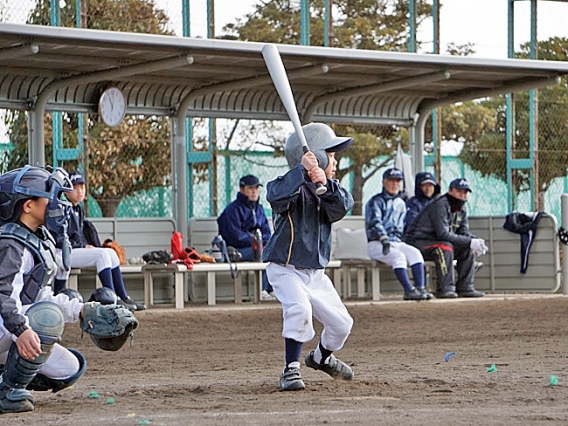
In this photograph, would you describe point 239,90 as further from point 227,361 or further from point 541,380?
point 541,380

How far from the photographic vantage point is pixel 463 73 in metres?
16.1

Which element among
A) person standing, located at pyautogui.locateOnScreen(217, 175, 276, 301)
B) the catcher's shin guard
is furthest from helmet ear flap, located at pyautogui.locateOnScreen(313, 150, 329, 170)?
person standing, located at pyautogui.locateOnScreen(217, 175, 276, 301)

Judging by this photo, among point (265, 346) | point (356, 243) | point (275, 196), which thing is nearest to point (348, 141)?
point (275, 196)

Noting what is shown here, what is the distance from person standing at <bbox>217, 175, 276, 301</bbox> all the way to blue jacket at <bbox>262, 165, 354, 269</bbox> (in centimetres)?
782

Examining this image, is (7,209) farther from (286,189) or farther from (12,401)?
(286,189)

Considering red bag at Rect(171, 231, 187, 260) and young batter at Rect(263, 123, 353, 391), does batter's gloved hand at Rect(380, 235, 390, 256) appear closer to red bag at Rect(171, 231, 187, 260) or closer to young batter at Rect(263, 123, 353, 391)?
red bag at Rect(171, 231, 187, 260)

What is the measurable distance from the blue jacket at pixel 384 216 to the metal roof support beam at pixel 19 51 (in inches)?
199

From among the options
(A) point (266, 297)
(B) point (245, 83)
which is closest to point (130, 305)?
(A) point (266, 297)

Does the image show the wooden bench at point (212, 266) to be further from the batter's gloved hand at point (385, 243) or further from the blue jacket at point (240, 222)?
the batter's gloved hand at point (385, 243)

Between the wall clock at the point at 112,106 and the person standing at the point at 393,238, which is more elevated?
the wall clock at the point at 112,106

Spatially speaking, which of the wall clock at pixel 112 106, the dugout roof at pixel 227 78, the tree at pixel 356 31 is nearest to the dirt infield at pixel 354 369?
the wall clock at pixel 112 106

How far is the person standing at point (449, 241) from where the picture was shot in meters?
16.2

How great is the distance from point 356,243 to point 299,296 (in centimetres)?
950

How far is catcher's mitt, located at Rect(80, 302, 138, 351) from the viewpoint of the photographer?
21.6ft
